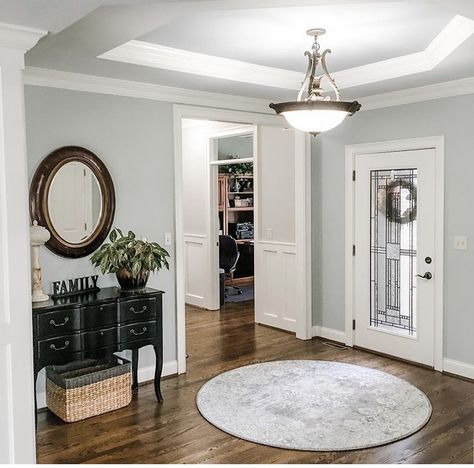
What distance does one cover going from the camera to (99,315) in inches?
154

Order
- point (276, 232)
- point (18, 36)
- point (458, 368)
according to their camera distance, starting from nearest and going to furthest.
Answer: point (18, 36) → point (458, 368) → point (276, 232)

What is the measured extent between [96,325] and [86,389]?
43 cm

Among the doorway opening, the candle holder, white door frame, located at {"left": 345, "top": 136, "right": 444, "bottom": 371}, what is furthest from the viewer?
the doorway opening

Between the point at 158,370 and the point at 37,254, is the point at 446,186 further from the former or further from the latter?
the point at 37,254

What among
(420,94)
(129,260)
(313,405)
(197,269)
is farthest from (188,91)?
(197,269)

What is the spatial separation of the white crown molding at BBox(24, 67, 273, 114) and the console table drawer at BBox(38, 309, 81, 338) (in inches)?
63.9

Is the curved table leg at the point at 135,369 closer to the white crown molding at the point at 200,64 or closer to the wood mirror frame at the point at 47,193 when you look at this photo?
the wood mirror frame at the point at 47,193

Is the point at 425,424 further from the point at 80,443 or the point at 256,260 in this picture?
the point at 256,260

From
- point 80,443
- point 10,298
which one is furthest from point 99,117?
point 80,443

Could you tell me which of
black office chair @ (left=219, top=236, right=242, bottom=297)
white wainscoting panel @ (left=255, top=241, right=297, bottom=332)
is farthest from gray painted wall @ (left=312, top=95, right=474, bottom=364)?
black office chair @ (left=219, top=236, right=242, bottom=297)

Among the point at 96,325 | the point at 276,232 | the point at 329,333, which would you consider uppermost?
the point at 276,232

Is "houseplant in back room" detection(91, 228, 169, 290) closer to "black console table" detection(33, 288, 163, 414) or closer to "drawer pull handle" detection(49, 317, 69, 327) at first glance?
"black console table" detection(33, 288, 163, 414)

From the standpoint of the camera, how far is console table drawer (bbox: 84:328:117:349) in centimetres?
384

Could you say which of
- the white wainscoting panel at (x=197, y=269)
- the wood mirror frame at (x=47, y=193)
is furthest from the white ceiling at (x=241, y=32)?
the white wainscoting panel at (x=197, y=269)
